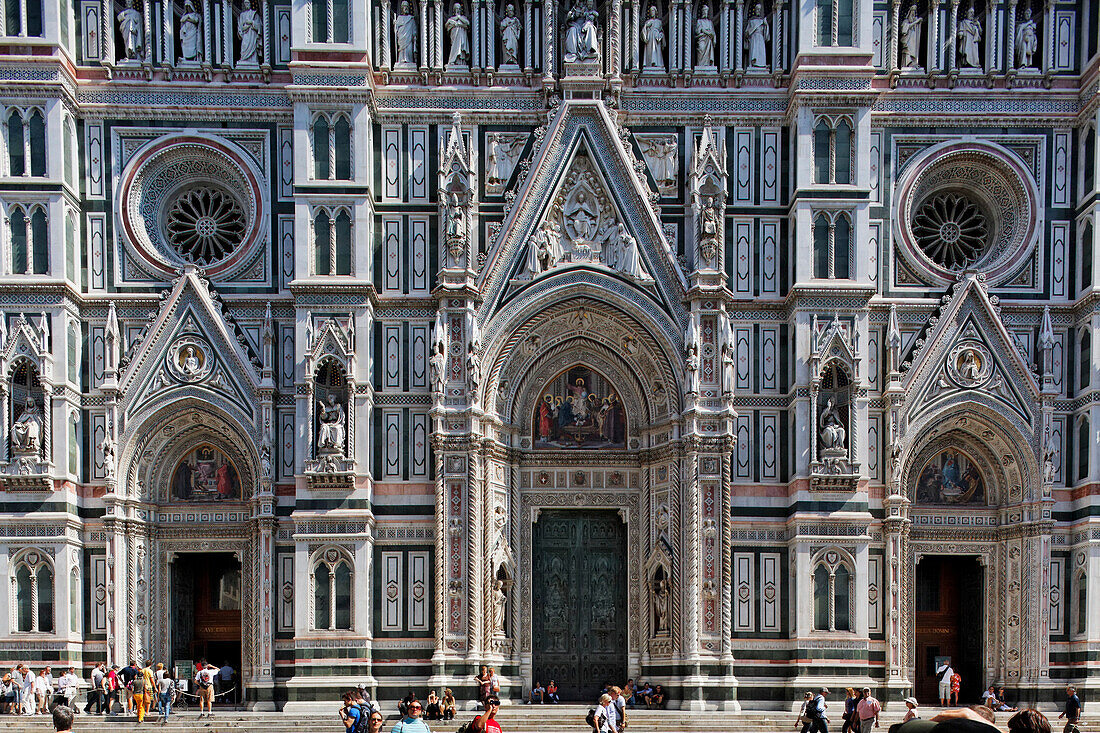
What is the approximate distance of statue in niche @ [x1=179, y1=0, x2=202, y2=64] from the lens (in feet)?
90.1

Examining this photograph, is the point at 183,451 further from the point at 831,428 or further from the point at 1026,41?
the point at 1026,41

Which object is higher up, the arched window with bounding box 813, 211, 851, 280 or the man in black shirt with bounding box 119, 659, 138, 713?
the arched window with bounding box 813, 211, 851, 280

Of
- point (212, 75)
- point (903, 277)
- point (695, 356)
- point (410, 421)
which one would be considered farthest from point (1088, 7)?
point (212, 75)

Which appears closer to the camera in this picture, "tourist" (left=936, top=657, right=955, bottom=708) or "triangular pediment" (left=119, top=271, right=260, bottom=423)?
"tourist" (left=936, top=657, right=955, bottom=708)

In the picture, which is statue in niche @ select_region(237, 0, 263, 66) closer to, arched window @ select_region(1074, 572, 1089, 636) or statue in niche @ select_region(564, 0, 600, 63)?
statue in niche @ select_region(564, 0, 600, 63)

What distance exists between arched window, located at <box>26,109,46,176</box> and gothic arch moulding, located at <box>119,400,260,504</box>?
6.16 m

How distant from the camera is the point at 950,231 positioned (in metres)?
28.2

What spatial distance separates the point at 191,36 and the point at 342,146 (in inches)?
181

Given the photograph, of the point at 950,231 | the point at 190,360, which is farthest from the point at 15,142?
the point at 950,231

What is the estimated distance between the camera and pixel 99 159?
90.0 feet

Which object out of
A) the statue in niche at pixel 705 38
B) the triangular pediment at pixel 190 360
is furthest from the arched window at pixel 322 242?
the statue in niche at pixel 705 38

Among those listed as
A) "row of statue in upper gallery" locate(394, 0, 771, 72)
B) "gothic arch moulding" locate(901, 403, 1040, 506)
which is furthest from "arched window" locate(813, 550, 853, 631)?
"row of statue in upper gallery" locate(394, 0, 771, 72)

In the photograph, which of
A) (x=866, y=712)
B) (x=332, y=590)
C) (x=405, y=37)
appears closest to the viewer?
(x=866, y=712)

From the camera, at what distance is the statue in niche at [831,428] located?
85.8 ft
